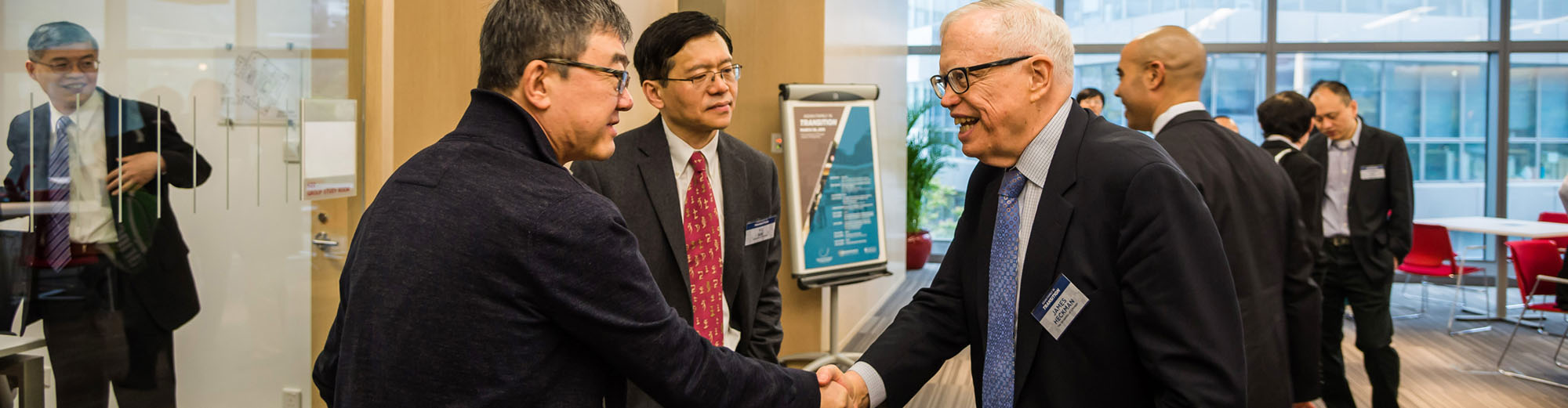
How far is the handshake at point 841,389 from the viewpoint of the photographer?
1.76m

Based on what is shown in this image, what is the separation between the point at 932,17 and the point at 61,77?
29.5 feet

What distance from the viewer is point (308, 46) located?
2588 millimetres

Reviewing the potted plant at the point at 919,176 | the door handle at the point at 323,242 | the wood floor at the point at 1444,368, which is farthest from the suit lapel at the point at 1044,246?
the potted plant at the point at 919,176

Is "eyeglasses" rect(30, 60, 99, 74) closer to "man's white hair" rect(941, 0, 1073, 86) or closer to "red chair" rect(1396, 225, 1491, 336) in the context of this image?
"man's white hair" rect(941, 0, 1073, 86)

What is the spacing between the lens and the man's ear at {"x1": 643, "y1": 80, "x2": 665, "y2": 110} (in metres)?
2.43

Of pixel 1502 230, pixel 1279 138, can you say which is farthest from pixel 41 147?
pixel 1502 230

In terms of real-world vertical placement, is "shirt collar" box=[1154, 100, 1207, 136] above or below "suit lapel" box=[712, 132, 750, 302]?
above

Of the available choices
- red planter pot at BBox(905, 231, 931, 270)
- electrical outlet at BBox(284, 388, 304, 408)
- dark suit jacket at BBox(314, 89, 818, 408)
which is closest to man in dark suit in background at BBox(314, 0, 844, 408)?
dark suit jacket at BBox(314, 89, 818, 408)

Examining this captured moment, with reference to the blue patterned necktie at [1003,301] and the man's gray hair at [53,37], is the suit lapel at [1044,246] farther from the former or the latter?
the man's gray hair at [53,37]

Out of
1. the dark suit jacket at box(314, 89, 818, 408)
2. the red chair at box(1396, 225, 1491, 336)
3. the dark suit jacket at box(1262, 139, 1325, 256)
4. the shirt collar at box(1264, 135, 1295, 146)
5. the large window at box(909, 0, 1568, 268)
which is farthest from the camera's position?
the large window at box(909, 0, 1568, 268)

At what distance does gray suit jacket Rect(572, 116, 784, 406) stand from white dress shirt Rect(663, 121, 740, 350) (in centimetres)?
2

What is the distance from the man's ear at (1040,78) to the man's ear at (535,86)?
0.77 meters

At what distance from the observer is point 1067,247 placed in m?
1.43

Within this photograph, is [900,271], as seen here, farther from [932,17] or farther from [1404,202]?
[1404,202]
